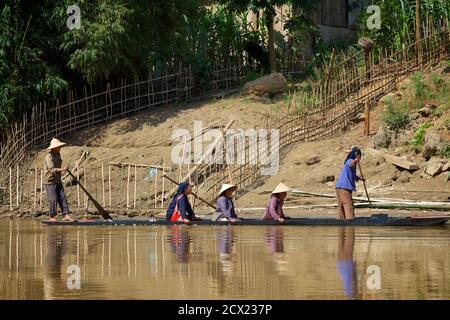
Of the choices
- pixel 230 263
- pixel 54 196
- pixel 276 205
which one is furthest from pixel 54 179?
pixel 230 263

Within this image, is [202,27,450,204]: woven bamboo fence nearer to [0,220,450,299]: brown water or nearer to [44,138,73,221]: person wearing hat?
[44,138,73,221]: person wearing hat

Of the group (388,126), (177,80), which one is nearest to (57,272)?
(388,126)

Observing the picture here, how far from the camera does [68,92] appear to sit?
28359 mm

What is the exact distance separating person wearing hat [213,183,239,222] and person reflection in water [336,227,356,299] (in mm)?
2047

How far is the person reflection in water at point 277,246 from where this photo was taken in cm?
1307

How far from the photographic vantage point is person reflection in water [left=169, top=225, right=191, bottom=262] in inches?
566

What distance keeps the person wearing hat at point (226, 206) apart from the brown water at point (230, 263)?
30cm

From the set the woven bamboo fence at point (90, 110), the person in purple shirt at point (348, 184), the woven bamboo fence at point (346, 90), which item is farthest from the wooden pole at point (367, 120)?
the person in purple shirt at point (348, 184)

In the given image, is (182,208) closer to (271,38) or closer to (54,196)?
(54,196)

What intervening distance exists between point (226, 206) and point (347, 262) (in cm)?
622

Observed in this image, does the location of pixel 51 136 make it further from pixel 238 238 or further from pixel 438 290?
pixel 438 290

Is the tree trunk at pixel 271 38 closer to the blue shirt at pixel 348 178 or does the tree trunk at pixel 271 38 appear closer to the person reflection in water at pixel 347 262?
the blue shirt at pixel 348 178

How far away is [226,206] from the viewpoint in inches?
762

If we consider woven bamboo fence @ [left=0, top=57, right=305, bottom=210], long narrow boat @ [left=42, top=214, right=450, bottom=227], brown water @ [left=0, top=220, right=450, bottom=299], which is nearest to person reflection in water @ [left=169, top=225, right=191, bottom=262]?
brown water @ [left=0, top=220, right=450, bottom=299]
